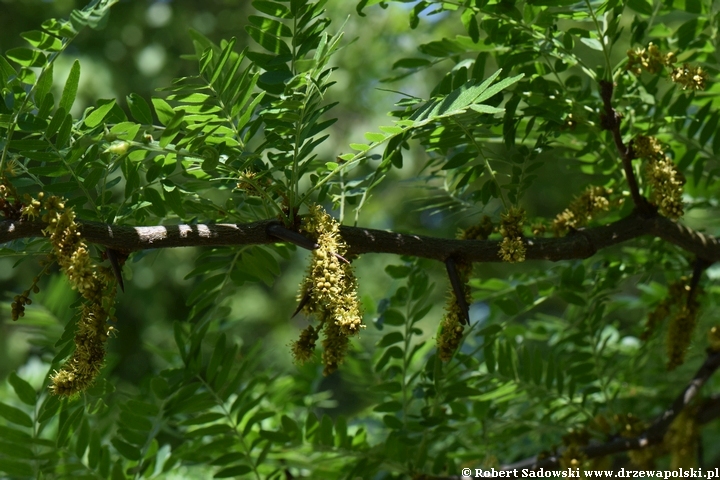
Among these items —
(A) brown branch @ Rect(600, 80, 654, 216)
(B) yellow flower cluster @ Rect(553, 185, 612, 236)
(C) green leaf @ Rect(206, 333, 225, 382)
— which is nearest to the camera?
(A) brown branch @ Rect(600, 80, 654, 216)

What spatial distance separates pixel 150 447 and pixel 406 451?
1.42 ft

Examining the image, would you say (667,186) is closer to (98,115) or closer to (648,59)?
(648,59)

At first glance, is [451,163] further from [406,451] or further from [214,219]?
[406,451]

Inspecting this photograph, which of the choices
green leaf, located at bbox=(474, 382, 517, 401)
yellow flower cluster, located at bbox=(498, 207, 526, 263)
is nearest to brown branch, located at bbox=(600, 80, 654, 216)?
yellow flower cluster, located at bbox=(498, 207, 526, 263)

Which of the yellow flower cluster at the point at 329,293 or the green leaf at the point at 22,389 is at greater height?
the yellow flower cluster at the point at 329,293

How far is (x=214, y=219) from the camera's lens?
1105 mm

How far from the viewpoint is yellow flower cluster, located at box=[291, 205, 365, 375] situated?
0.86m

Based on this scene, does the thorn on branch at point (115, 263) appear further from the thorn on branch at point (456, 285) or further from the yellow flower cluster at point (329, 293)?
the thorn on branch at point (456, 285)

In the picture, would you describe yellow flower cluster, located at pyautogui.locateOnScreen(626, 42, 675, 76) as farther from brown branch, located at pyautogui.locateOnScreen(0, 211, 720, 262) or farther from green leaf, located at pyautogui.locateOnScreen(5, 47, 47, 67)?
green leaf, located at pyautogui.locateOnScreen(5, 47, 47, 67)

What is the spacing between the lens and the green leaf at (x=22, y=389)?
50.8 inches

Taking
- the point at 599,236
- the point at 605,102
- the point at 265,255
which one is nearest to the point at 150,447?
the point at 265,255

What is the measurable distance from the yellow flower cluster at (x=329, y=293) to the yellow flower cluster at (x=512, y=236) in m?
0.20

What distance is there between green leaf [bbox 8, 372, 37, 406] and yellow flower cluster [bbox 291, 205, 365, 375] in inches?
21.5

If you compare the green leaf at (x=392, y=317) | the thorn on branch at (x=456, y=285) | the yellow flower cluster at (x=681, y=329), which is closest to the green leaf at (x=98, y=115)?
the thorn on branch at (x=456, y=285)
